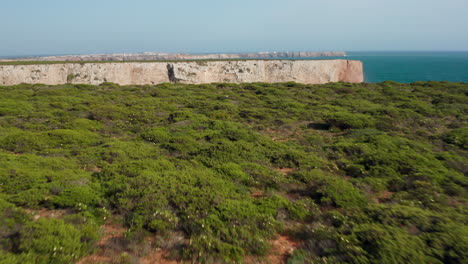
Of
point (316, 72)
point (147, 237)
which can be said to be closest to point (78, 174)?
point (147, 237)

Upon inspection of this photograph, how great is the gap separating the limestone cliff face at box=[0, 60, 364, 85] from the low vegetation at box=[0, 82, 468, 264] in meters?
26.9

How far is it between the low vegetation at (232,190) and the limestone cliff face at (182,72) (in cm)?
2685

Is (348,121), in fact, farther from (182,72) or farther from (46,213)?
(182,72)

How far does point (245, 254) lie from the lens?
508 cm

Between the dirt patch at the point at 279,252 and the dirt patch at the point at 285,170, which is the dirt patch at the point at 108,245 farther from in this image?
the dirt patch at the point at 285,170

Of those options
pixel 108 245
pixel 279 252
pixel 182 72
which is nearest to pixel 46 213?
pixel 108 245

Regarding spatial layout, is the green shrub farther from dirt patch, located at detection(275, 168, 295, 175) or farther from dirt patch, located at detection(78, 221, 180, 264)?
dirt patch, located at detection(78, 221, 180, 264)

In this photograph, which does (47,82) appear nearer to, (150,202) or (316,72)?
(150,202)

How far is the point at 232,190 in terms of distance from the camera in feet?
24.6

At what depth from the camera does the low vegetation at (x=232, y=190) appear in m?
5.02

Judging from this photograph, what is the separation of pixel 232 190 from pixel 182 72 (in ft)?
132

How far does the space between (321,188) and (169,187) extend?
438 centimetres

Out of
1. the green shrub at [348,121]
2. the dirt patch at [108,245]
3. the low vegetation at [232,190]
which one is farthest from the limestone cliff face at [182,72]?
the dirt patch at [108,245]

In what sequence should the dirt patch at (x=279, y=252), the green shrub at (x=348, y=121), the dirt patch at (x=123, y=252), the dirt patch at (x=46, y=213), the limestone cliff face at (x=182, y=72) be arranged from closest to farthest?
the dirt patch at (x=123, y=252) < the dirt patch at (x=279, y=252) < the dirt patch at (x=46, y=213) < the green shrub at (x=348, y=121) < the limestone cliff face at (x=182, y=72)
